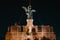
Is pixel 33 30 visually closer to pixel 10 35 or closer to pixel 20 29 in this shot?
pixel 20 29

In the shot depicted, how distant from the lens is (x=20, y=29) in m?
19.2

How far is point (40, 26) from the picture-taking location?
1934cm

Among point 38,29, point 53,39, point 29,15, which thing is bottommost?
point 53,39

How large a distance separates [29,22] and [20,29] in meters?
1.40

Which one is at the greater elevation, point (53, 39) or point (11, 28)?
point (11, 28)

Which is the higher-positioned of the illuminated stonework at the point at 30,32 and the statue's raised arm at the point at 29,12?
the statue's raised arm at the point at 29,12

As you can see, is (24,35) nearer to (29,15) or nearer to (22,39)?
(22,39)

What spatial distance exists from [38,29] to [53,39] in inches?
86.0

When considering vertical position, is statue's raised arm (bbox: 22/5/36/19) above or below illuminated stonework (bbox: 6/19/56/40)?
above

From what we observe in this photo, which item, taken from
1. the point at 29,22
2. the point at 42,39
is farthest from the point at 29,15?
the point at 42,39

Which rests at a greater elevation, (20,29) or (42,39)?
(20,29)

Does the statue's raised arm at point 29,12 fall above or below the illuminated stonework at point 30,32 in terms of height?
above

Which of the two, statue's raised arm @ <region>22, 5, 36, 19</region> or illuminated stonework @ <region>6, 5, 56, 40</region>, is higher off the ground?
statue's raised arm @ <region>22, 5, 36, 19</region>

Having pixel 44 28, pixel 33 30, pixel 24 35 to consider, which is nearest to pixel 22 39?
pixel 24 35
